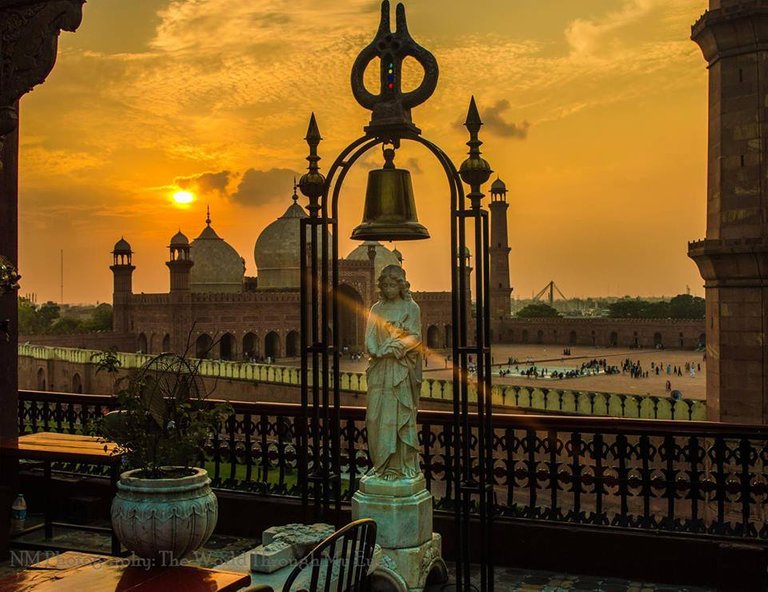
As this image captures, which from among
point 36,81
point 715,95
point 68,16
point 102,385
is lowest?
point 102,385

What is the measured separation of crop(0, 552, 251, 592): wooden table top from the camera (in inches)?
115

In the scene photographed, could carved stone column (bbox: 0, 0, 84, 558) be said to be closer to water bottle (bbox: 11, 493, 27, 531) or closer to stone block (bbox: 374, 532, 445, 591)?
stone block (bbox: 374, 532, 445, 591)

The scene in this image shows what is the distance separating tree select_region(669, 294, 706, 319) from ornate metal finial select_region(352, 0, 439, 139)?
71626 mm

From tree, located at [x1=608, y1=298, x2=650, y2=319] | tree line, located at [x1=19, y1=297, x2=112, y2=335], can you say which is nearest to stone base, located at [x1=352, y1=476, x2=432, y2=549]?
tree line, located at [x1=19, y1=297, x2=112, y2=335]

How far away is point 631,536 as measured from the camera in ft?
17.5

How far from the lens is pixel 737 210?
12.7m

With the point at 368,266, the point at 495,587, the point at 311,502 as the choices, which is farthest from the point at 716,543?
the point at 368,266

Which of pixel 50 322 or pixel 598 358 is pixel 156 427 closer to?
pixel 598 358

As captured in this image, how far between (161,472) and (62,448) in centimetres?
234

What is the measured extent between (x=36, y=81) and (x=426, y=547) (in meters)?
3.16

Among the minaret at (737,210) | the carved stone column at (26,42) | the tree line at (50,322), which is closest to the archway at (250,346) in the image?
the tree line at (50,322)

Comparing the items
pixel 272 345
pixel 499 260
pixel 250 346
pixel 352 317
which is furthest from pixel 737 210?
pixel 499 260

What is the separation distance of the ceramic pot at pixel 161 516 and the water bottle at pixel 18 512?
294 cm

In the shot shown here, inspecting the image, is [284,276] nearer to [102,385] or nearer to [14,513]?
[102,385]
